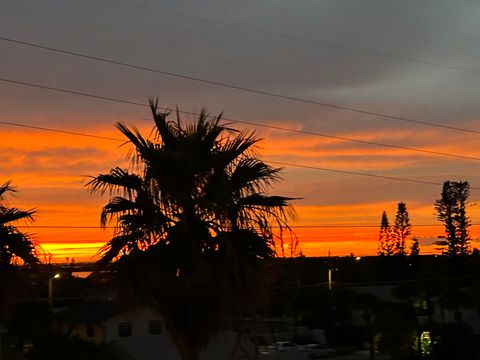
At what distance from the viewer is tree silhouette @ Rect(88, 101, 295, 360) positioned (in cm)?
1162

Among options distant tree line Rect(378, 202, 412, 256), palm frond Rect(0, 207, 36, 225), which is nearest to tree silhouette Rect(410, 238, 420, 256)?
distant tree line Rect(378, 202, 412, 256)

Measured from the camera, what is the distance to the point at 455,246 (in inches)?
3182

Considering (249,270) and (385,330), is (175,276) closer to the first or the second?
(249,270)

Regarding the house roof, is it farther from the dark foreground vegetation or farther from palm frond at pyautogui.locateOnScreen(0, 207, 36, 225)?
palm frond at pyautogui.locateOnScreen(0, 207, 36, 225)

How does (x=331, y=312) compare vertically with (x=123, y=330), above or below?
above

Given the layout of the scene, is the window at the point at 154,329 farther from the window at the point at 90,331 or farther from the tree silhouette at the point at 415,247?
the tree silhouette at the point at 415,247

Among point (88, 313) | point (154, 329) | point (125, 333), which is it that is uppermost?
point (88, 313)

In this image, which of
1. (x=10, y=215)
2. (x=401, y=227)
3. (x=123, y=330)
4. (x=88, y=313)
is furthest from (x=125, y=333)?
(x=401, y=227)

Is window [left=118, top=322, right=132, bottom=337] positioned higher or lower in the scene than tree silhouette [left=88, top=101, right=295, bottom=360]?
lower

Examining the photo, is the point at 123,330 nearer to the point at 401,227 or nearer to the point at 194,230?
the point at 194,230

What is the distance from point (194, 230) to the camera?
1197cm

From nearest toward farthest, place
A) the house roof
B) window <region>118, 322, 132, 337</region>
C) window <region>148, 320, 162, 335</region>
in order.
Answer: window <region>148, 320, 162, 335</region> < window <region>118, 322, 132, 337</region> < the house roof

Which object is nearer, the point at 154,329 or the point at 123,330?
the point at 154,329

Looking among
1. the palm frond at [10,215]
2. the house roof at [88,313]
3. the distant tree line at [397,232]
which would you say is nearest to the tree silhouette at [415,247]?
the distant tree line at [397,232]
